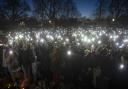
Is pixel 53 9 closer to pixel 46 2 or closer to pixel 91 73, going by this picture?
pixel 46 2

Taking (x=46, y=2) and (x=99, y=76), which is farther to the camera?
(x=46, y=2)

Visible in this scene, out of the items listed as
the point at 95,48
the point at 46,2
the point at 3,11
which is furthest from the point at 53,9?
the point at 95,48

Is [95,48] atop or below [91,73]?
atop

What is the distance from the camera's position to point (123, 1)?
38.5 meters

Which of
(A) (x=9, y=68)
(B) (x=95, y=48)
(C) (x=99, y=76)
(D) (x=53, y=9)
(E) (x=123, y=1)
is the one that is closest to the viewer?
(C) (x=99, y=76)

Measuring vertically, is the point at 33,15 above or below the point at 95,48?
above

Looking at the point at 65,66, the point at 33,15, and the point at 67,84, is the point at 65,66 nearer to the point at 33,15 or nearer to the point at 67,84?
the point at 67,84

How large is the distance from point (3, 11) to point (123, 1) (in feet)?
54.5

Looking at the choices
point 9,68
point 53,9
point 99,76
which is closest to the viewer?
point 99,76

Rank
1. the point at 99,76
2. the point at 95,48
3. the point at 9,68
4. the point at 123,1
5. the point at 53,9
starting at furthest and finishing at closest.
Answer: the point at 53,9 → the point at 123,1 → the point at 95,48 → the point at 9,68 → the point at 99,76

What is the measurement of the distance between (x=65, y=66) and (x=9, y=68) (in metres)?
1.98

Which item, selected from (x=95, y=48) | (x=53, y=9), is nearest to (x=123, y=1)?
(x=53, y=9)

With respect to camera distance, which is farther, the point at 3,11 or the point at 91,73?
the point at 3,11

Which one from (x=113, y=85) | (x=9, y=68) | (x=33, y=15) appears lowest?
(x=113, y=85)
